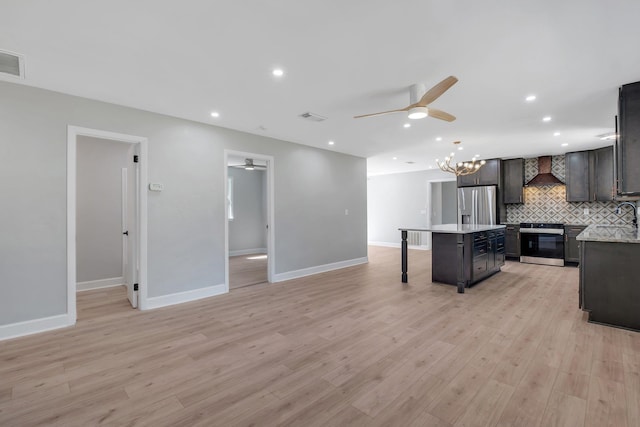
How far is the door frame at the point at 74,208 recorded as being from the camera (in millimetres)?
3312

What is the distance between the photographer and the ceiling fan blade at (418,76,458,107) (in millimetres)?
2537

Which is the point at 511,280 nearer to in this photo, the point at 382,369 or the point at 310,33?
the point at 382,369

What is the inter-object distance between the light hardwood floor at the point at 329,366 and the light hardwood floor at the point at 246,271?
3.99ft

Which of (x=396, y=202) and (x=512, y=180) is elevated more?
(x=512, y=180)

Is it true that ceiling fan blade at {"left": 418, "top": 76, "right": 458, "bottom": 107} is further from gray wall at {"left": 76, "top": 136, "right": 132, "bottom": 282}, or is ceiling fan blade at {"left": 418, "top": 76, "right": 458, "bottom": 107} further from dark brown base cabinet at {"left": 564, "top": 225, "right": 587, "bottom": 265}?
dark brown base cabinet at {"left": 564, "top": 225, "right": 587, "bottom": 265}

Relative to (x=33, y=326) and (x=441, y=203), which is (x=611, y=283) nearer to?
(x=33, y=326)

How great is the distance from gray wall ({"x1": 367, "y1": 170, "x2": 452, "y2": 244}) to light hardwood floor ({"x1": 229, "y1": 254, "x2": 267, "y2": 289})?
465cm

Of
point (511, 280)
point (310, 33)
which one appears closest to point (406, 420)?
point (310, 33)

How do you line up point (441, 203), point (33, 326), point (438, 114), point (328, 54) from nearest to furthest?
1. point (328, 54)
2. point (33, 326)
3. point (438, 114)
4. point (441, 203)

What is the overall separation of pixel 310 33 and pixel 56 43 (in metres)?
2.04

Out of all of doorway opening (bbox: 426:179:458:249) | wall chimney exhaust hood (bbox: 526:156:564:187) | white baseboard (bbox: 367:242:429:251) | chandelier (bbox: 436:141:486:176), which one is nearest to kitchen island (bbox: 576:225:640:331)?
chandelier (bbox: 436:141:486:176)

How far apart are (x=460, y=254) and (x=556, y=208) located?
14.4ft

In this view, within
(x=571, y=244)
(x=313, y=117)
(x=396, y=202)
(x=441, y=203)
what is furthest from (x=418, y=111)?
(x=441, y=203)

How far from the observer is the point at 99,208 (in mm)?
5039
